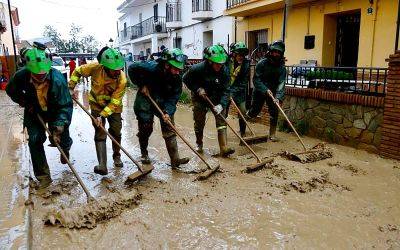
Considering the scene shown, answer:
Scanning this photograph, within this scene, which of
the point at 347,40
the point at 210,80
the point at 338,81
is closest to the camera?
the point at 210,80

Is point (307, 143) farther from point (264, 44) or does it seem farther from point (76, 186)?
point (264, 44)

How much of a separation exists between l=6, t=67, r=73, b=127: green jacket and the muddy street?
835 mm

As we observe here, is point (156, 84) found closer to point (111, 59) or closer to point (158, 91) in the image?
point (158, 91)

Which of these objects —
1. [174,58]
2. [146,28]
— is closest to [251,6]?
[174,58]

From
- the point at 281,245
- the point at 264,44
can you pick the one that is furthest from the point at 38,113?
the point at 264,44

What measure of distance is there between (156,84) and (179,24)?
1786cm

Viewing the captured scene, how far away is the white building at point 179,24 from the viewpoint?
17.5 meters

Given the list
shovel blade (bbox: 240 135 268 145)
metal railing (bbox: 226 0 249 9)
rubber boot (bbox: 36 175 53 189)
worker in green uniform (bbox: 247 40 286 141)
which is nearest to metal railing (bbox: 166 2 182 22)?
metal railing (bbox: 226 0 249 9)

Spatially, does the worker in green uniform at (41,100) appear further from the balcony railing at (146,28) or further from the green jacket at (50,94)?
the balcony railing at (146,28)

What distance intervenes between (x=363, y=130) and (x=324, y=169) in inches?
54.2

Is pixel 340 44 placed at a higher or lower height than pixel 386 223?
higher

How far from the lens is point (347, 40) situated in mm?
11117

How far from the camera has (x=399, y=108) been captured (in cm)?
515

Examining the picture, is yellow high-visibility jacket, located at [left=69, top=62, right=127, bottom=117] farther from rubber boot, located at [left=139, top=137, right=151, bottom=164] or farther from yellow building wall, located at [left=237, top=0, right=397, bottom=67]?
yellow building wall, located at [left=237, top=0, right=397, bottom=67]
